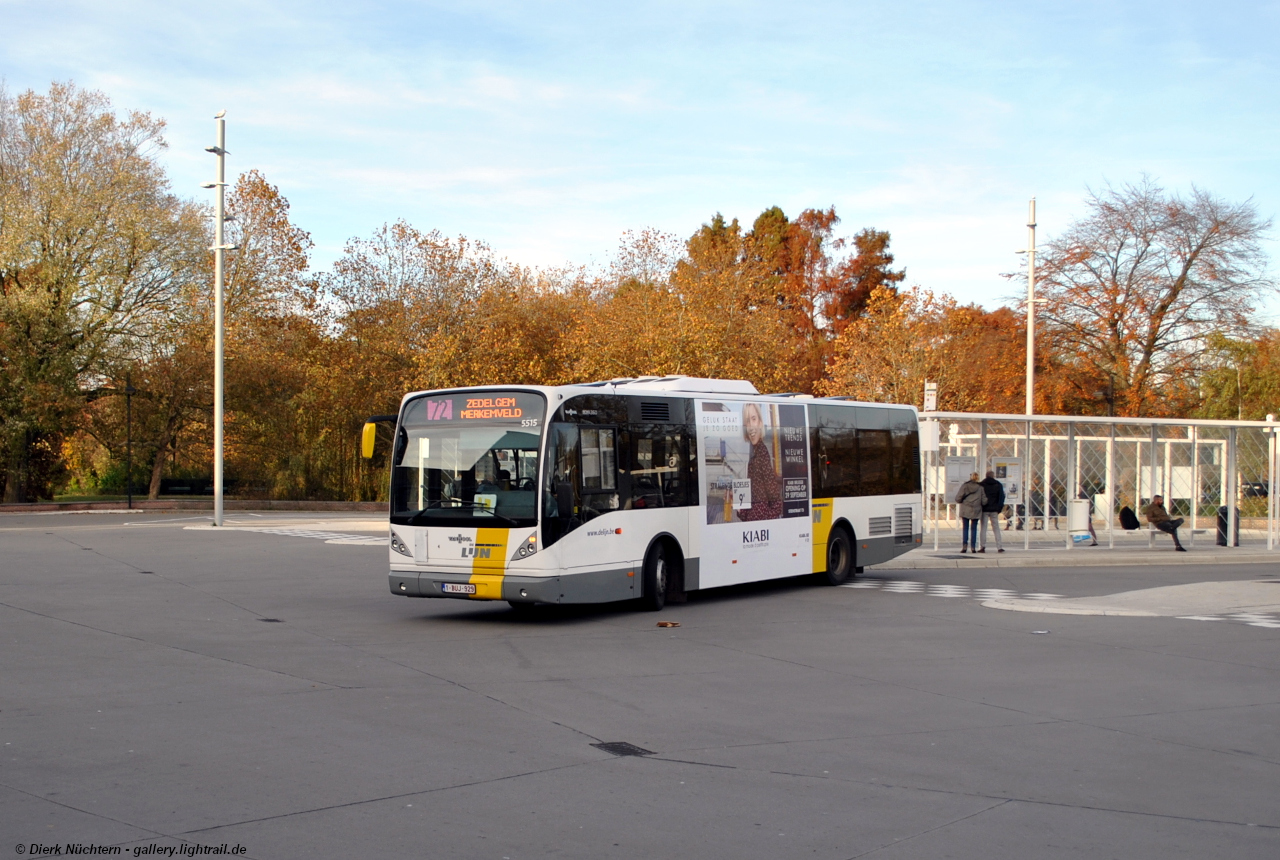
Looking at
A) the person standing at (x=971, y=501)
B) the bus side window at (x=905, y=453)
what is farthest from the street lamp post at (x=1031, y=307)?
the bus side window at (x=905, y=453)

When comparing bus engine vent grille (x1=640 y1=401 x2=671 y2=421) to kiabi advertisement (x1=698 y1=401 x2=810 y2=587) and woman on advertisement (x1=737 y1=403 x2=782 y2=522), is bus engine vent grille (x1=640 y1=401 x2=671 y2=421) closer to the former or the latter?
kiabi advertisement (x1=698 y1=401 x2=810 y2=587)

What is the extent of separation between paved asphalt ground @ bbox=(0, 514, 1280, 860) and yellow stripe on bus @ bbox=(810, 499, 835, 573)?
278 cm

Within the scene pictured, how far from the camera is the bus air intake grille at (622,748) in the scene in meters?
7.70

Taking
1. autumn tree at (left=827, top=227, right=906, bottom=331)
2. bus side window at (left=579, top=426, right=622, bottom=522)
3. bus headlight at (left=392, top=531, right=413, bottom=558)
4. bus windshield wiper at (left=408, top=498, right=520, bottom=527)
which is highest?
autumn tree at (left=827, top=227, right=906, bottom=331)

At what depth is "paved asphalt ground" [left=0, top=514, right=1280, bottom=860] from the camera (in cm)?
593

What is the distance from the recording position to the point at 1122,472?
96.1 feet

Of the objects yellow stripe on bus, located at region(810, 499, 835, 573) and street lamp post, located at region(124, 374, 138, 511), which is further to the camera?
street lamp post, located at region(124, 374, 138, 511)

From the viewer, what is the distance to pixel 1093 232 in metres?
39.7

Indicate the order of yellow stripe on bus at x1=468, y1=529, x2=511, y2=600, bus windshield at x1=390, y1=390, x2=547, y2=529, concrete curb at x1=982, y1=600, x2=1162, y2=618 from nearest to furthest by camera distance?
yellow stripe on bus at x1=468, y1=529, x2=511, y2=600 → bus windshield at x1=390, y1=390, x2=547, y2=529 → concrete curb at x1=982, y1=600, x2=1162, y2=618

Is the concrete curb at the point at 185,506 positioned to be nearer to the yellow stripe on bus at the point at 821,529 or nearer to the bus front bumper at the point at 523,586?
the yellow stripe on bus at the point at 821,529

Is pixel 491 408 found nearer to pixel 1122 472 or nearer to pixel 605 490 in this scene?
pixel 605 490

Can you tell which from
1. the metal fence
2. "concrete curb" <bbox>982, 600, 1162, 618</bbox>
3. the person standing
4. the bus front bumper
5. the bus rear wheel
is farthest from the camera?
the metal fence

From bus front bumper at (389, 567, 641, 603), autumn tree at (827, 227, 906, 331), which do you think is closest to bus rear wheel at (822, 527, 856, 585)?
bus front bumper at (389, 567, 641, 603)

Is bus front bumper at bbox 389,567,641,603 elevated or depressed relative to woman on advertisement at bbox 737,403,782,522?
depressed
